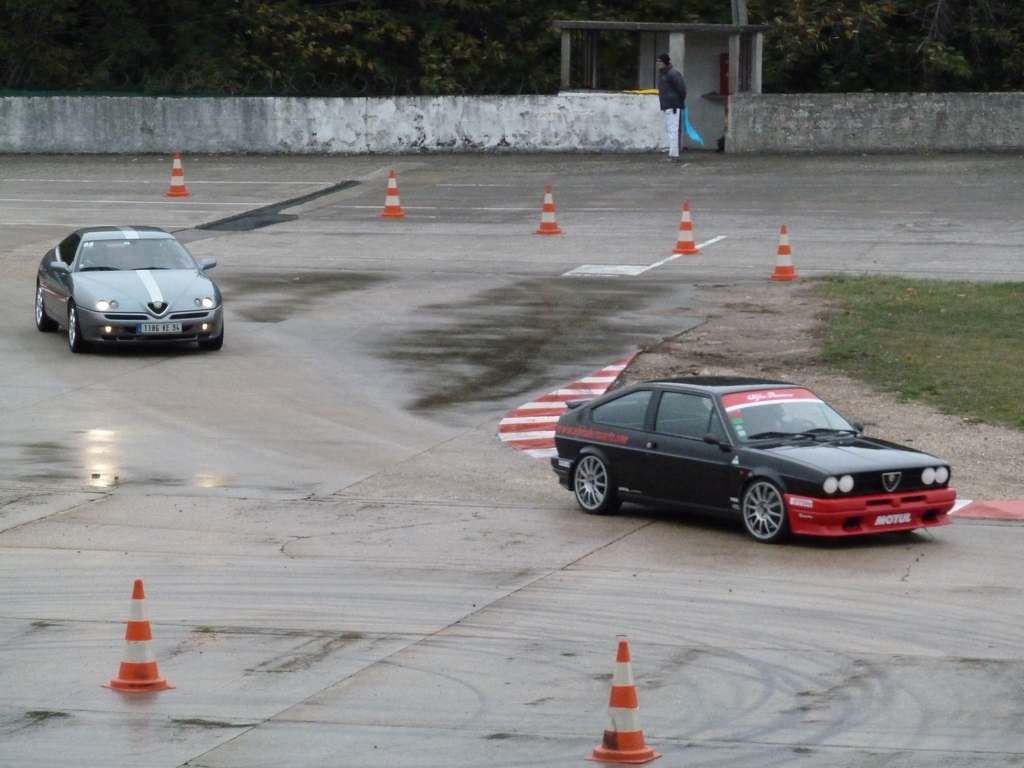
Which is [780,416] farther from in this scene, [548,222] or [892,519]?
[548,222]

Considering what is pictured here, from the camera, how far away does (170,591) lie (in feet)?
39.9

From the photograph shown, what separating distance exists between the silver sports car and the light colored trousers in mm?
18090

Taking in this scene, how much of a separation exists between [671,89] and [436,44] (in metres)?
11.6

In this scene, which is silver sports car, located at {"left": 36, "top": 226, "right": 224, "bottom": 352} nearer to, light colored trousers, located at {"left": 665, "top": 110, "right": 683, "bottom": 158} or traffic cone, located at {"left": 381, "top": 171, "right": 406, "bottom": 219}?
traffic cone, located at {"left": 381, "top": 171, "right": 406, "bottom": 219}

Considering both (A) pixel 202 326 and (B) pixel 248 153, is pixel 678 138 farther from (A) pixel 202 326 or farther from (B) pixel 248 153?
(A) pixel 202 326

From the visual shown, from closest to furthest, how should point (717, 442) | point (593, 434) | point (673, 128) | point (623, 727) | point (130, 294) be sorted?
1. point (623, 727)
2. point (717, 442)
3. point (593, 434)
4. point (130, 294)
5. point (673, 128)

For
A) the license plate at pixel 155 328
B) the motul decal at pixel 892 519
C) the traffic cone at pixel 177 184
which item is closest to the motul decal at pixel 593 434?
the motul decal at pixel 892 519

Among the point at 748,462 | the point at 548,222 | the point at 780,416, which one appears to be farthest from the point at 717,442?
the point at 548,222

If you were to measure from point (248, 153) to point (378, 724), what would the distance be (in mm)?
36492

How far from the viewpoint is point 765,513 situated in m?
13.7

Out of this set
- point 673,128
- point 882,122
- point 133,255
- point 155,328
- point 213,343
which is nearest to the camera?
point 155,328

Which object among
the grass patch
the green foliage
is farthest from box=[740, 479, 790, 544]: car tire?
the green foliage

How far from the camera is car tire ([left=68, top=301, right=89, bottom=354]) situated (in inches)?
855

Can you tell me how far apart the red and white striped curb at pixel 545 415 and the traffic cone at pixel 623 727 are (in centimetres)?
929
